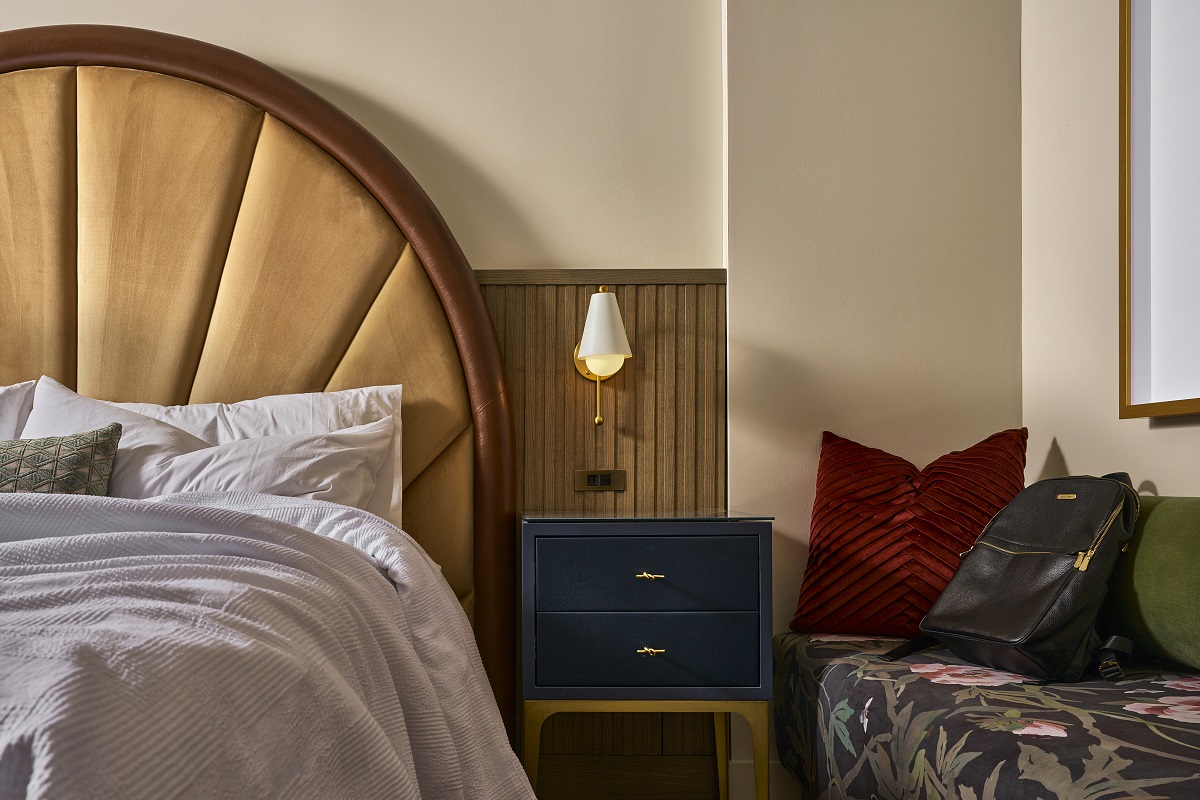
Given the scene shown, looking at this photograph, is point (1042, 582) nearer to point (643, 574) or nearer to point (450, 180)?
point (643, 574)

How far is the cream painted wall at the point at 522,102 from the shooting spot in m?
2.25

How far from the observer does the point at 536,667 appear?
1.79m

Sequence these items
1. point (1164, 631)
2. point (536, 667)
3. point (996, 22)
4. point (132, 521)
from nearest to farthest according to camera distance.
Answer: point (132, 521) → point (1164, 631) → point (536, 667) → point (996, 22)

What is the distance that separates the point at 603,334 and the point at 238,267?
0.88 m

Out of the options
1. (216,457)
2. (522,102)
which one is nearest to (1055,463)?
(522,102)

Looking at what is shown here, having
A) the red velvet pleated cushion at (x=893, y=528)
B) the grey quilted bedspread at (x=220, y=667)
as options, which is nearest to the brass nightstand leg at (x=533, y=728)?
the grey quilted bedspread at (x=220, y=667)

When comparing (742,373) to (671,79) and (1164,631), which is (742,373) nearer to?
(671,79)

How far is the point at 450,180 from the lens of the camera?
2250 mm

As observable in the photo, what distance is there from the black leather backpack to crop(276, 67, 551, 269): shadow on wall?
1.24 meters

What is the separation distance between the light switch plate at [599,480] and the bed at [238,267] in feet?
0.62

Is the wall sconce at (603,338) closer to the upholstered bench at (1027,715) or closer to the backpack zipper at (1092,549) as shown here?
the upholstered bench at (1027,715)

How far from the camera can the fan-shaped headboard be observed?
2072mm

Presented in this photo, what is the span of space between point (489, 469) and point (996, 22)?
1.67 meters

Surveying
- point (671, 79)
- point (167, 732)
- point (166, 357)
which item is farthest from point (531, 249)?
point (167, 732)
